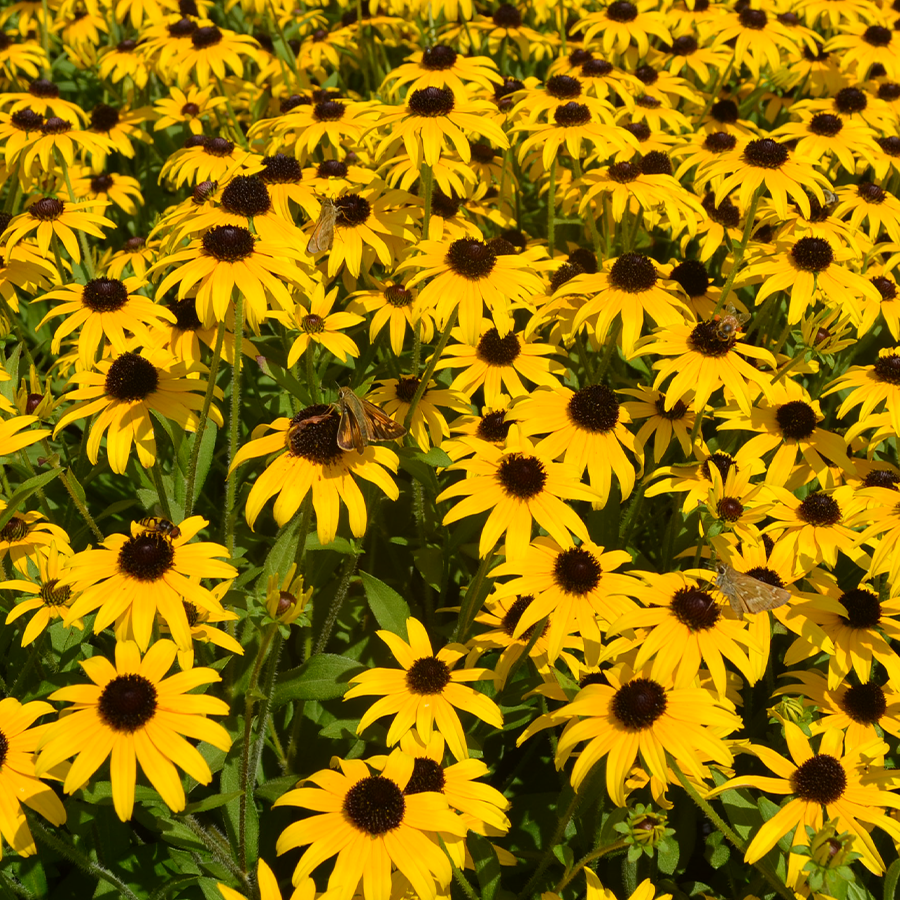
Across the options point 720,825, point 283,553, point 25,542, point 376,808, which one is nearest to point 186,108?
point 25,542

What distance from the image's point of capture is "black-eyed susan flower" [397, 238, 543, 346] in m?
3.17

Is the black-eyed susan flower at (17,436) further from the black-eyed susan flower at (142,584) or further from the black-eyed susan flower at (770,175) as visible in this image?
the black-eyed susan flower at (770,175)

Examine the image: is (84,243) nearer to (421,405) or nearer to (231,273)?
(231,273)

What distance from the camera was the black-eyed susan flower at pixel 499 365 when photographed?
3621 mm

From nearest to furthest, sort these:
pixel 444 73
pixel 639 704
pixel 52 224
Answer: pixel 639 704 < pixel 52 224 < pixel 444 73

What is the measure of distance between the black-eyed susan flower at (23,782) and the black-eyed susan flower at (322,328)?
1486mm

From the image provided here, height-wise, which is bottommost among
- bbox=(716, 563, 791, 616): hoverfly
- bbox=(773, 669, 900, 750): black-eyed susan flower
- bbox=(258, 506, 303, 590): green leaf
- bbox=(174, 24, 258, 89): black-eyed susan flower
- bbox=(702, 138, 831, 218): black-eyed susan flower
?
bbox=(773, 669, 900, 750): black-eyed susan flower

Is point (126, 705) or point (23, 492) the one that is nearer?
point (126, 705)

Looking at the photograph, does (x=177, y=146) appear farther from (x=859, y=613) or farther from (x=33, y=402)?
(x=859, y=613)

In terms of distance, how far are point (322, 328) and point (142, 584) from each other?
1.38 metres

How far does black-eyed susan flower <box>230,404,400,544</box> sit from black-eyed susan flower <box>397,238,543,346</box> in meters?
0.62

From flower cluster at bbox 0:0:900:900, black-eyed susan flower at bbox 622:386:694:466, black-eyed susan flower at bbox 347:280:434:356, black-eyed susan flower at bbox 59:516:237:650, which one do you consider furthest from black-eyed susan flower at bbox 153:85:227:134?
black-eyed susan flower at bbox 59:516:237:650

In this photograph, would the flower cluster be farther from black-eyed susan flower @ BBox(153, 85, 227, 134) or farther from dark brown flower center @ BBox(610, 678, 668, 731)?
black-eyed susan flower @ BBox(153, 85, 227, 134)

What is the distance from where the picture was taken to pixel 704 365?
3270 millimetres
